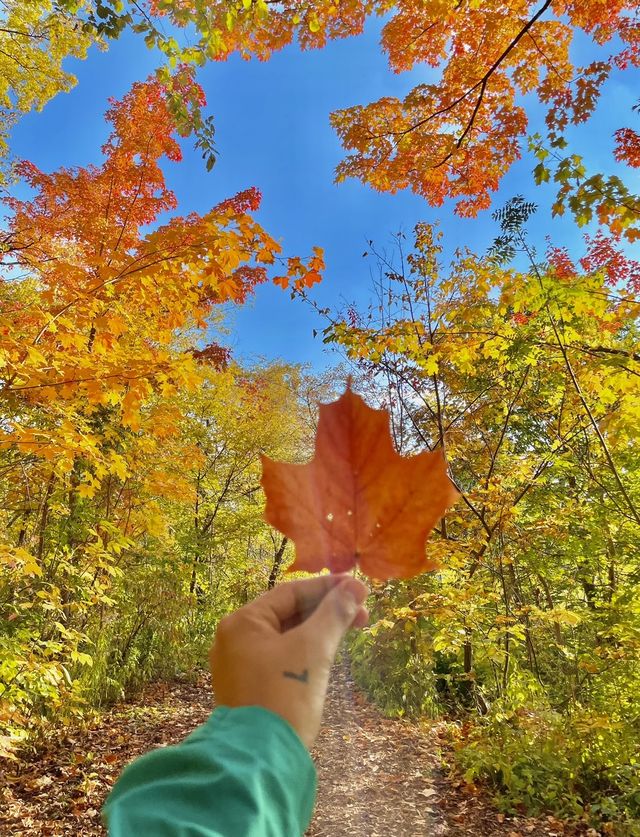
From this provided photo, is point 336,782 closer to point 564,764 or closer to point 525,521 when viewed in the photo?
point 564,764

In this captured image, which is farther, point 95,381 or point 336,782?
point 336,782

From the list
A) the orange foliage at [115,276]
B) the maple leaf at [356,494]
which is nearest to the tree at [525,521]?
the orange foliage at [115,276]

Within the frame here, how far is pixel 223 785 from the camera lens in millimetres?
484

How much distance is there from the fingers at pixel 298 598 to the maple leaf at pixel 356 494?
27 millimetres

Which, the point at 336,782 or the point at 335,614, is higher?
the point at 335,614

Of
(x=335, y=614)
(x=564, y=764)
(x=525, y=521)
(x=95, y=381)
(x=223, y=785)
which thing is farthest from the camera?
(x=525, y=521)

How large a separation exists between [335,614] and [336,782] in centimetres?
453

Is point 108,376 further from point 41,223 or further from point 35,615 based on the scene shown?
point 41,223

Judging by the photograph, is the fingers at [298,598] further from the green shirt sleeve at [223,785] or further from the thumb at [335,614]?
the green shirt sleeve at [223,785]

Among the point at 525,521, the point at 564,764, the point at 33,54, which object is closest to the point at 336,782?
the point at 564,764

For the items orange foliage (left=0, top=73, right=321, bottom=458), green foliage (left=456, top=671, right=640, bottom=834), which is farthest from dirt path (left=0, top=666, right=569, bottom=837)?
orange foliage (left=0, top=73, right=321, bottom=458)

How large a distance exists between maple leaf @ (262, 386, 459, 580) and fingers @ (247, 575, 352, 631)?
0.09 ft

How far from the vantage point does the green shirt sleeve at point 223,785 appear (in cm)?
46

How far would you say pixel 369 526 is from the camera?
0.73 meters
